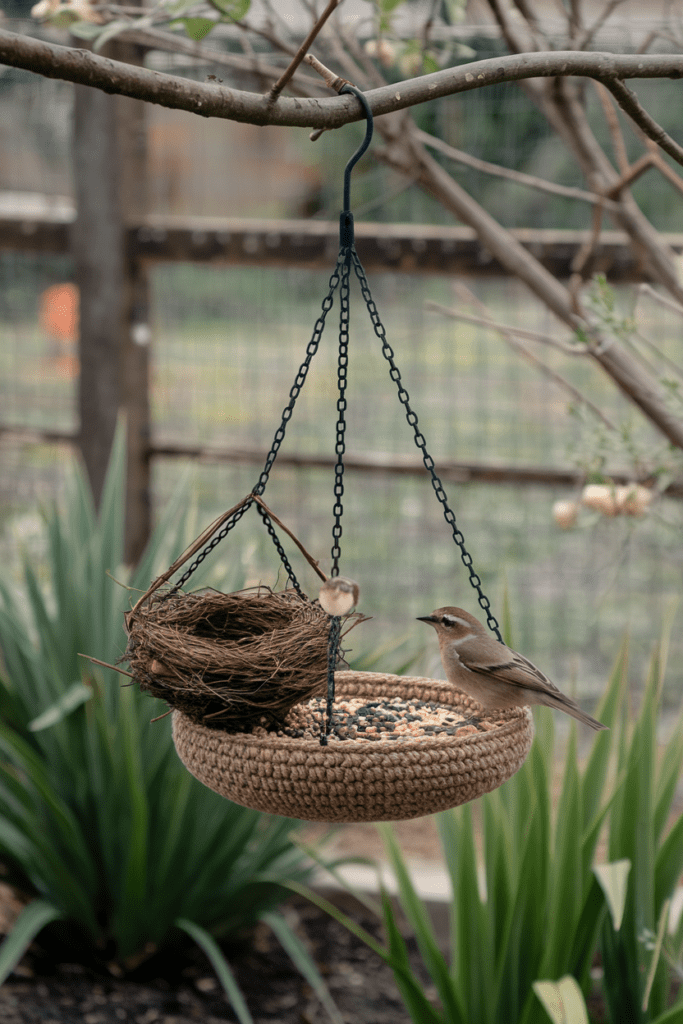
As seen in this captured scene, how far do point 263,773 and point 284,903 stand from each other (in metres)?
1.67

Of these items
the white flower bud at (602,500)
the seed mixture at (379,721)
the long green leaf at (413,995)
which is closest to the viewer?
the seed mixture at (379,721)

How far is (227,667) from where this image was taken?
1.19 m

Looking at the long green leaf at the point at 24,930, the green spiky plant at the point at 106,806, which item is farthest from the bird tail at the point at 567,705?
the long green leaf at the point at 24,930

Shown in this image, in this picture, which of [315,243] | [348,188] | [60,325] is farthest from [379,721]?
[60,325]

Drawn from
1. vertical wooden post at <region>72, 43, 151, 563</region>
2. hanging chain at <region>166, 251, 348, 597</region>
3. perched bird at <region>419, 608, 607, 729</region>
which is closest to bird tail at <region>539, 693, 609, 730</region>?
perched bird at <region>419, 608, 607, 729</region>

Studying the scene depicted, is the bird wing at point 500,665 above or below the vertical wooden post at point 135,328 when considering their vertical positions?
below

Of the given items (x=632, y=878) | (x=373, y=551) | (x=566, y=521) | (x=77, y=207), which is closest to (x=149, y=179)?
(x=77, y=207)

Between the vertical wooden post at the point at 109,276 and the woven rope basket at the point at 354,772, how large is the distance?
1924 mm

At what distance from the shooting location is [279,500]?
9.86 feet

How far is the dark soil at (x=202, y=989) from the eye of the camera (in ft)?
6.80

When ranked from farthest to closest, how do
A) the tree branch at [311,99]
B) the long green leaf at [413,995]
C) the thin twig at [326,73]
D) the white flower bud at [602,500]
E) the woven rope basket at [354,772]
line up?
the long green leaf at [413,995] < the white flower bud at [602,500] < the woven rope basket at [354,772] < the thin twig at [326,73] < the tree branch at [311,99]

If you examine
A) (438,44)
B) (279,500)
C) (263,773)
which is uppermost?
(438,44)

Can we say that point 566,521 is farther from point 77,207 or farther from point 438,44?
point 77,207

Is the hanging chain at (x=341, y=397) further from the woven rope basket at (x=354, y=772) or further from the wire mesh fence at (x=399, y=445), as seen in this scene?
the wire mesh fence at (x=399, y=445)
